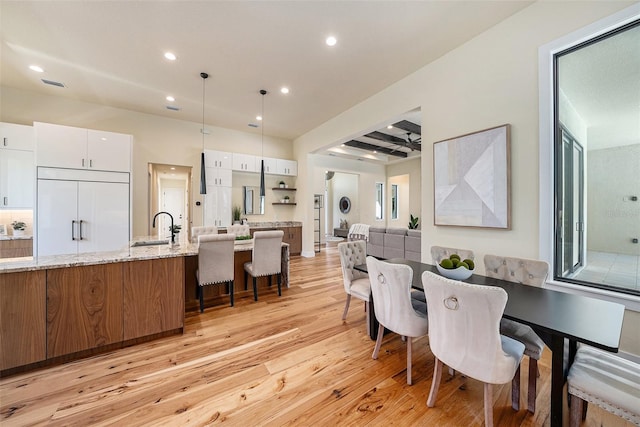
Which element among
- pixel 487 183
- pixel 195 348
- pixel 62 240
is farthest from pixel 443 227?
pixel 62 240

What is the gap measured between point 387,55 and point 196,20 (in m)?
2.37

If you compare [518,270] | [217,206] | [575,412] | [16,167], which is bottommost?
[575,412]

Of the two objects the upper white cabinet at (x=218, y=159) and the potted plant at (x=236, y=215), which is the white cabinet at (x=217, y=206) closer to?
the potted plant at (x=236, y=215)

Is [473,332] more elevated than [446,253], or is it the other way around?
[446,253]

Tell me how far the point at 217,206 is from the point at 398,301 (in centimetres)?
517

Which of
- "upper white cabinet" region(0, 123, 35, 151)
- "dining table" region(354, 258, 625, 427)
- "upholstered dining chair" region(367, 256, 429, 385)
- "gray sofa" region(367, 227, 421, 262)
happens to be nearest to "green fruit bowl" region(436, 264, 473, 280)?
"dining table" region(354, 258, 625, 427)

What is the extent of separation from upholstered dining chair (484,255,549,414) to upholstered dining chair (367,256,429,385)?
0.60m

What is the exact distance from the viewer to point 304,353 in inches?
85.5

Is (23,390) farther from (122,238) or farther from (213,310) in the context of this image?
(122,238)

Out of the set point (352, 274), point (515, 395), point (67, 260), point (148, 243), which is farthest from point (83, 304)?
point (515, 395)

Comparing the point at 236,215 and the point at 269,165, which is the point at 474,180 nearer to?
the point at 269,165

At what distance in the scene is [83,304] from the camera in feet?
6.68

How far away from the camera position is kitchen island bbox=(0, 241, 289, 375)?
71.4 inches

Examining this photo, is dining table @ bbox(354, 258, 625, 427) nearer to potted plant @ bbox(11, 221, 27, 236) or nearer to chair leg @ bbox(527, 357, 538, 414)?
chair leg @ bbox(527, 357, 538, 414)
